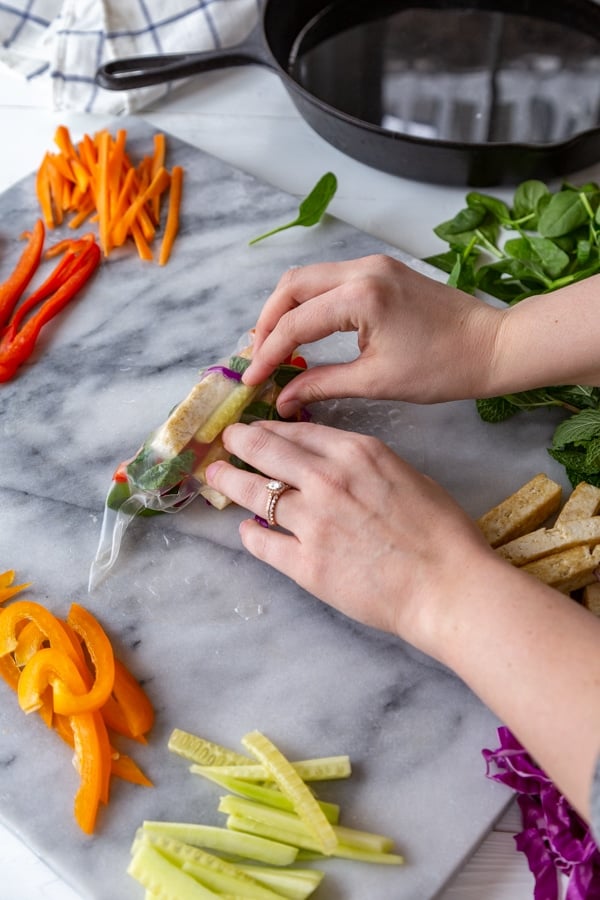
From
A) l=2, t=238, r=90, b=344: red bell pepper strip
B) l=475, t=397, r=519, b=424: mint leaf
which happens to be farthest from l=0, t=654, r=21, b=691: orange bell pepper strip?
l=475, t=397, r=519, b=424: mint leaf

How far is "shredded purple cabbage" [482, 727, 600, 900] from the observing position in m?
1.29

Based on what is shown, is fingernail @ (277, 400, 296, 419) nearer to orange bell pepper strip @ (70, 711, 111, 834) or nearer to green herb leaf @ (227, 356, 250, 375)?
green herb leaf @ (227, 356, 250, 375)

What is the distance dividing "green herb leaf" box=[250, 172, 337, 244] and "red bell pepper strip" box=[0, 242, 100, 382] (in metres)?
0.34

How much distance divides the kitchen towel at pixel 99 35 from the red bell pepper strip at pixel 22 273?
46cm

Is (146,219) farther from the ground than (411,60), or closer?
closer

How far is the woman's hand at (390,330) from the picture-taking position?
1.60 m

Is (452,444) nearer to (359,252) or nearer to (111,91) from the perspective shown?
(359,252)

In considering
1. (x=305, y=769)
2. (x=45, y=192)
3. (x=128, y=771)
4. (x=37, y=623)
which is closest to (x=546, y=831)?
Answer: (x=305, y=769)

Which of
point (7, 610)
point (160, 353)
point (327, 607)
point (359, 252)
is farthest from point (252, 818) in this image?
point (359, 252)

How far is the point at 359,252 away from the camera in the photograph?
6.76 feet

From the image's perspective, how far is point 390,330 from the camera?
1.60 metres

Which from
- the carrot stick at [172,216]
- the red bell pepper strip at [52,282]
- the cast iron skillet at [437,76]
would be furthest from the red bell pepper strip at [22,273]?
the cast iron skillet at [437,76]

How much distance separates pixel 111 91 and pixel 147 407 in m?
0.89

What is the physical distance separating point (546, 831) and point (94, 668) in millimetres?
684
